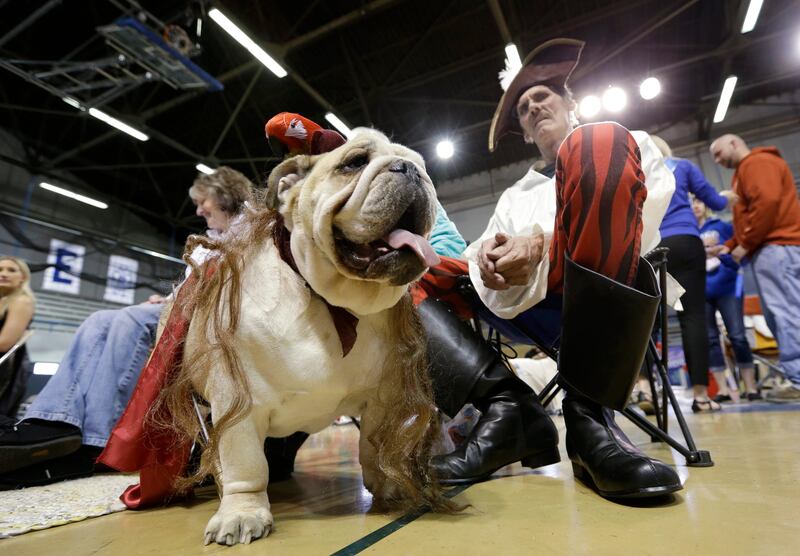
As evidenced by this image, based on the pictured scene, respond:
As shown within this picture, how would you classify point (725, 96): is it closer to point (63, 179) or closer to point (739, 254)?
point (739, 254)

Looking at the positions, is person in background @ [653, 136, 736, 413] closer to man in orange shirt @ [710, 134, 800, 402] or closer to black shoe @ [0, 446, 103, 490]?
man in orange shirt @ [710, 134, 800, 402]

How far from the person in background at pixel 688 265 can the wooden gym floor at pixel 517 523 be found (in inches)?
49.7

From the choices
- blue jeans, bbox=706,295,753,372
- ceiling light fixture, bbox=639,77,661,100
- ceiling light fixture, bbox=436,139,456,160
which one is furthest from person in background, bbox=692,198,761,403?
ceiling light fixture, bbox=436,139,456,160

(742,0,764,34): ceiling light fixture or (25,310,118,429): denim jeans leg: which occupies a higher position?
(742,0,764,34): ceiling light fixture

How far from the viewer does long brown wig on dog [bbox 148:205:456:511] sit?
0.91m

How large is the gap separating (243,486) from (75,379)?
1.38 m

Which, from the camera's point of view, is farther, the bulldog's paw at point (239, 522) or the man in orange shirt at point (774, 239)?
the man in orange shirt at point (774, 239)

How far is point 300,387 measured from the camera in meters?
0.92

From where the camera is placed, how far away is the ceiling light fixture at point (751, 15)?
230 inches

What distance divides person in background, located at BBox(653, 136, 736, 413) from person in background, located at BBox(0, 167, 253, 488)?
2131 mm

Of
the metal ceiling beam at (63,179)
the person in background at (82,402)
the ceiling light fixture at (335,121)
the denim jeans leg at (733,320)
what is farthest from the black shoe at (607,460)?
the metal ceiling beam at (63,179)

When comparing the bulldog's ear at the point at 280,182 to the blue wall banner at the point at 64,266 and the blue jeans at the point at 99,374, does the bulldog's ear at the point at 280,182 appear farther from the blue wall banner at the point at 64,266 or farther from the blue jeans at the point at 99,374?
the blue wall banner at the point at 64,266

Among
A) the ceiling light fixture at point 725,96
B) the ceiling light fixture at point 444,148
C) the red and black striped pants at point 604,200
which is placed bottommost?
the red and black striped pants at point 604,200

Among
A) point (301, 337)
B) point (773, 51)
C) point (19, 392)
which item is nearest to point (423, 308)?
point (301, 337)
